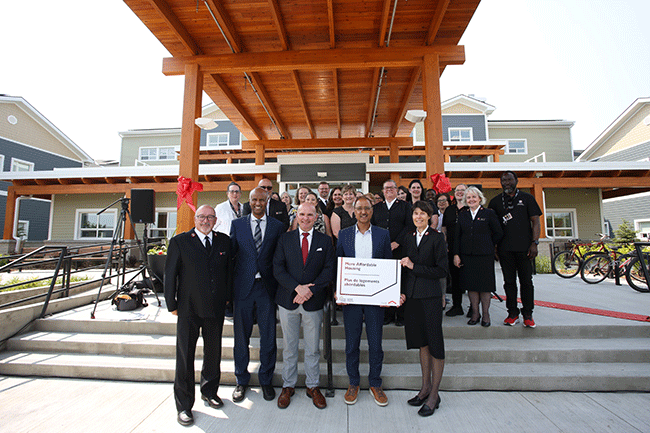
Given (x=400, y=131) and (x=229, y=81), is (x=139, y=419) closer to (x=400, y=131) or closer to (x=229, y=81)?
(x=229, y=81)

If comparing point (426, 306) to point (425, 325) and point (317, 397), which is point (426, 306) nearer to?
point (425, 325)

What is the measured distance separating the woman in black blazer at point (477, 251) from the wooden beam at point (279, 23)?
4.88 m

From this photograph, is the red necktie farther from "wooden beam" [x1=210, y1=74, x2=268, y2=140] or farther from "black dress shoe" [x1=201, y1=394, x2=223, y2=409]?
"wooden beam" [x1=210, y1=74, x2=268, y2=140]

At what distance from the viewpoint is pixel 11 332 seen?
4.26m

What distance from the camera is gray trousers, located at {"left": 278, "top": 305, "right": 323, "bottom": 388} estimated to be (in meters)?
2.96

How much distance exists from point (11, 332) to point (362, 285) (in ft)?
16.6

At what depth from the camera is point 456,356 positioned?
139 inches

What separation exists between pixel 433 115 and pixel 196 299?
5.92 metres

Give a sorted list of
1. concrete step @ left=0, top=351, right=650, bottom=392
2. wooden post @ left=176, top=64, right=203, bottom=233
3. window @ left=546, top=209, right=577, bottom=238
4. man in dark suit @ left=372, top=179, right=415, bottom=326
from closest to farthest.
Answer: concrete step @ left=0, top=351, right=650, bottom=392, man in dark suit @ left=372, top=179, right=415, bottom=326, wooden post @ left=176, top=64, right=203, bottom=233, window @ left=546, top=209, right=577, bottom=238

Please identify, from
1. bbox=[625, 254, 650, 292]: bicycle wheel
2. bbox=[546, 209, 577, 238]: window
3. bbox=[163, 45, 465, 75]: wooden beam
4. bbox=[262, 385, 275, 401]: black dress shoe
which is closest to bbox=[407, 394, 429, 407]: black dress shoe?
bbox=[262, 385, 275, 401]: black dress shoe

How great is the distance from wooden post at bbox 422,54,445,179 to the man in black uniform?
2440mm

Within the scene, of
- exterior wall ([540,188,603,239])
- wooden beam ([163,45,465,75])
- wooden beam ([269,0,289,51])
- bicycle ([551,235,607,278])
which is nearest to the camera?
wooden beam ([269,0,289,51])

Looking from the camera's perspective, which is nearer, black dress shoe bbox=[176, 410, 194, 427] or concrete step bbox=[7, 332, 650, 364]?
black dress shoe bbox=[176, 410, 194, 427]

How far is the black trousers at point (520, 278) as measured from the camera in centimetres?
385
